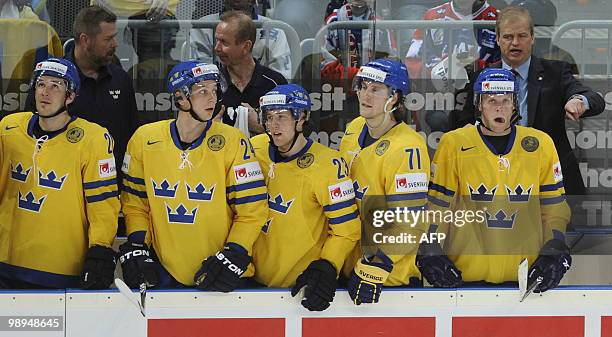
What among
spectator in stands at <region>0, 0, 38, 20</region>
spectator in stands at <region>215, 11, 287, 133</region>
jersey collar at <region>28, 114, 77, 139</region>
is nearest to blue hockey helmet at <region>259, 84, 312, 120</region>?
spectator in stands at <region>215, 11, 287, 133</region>

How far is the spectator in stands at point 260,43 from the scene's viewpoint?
4.66m

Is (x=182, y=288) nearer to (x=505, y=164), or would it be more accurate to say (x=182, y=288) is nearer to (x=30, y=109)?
(x=30, y=109)

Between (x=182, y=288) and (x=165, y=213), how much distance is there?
27 cm

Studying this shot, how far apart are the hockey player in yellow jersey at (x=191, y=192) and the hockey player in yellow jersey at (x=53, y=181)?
10cm

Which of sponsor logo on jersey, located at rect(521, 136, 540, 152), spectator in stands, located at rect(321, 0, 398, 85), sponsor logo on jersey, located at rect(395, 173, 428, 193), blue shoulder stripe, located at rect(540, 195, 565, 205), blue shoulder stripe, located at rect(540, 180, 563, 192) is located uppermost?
spectator in stands, located at rect(321, 0, 398, 85)

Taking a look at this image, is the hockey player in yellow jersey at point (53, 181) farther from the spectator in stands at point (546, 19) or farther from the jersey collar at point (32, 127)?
the spectator in stands at point (546, 19)

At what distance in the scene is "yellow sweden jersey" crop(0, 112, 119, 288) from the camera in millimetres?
4641

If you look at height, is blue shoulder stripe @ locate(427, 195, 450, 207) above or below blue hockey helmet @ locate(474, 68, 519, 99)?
below

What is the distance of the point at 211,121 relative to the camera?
4719 millimetres

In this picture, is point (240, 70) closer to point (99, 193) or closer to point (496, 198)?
point (99, 193)

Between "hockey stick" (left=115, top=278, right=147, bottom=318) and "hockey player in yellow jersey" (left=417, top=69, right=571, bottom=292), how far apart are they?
978mm

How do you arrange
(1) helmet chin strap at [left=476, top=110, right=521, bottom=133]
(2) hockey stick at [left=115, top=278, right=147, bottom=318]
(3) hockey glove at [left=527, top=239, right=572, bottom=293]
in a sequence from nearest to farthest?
(2) hockey stick at [left=115, top=278, right=147, bottom=318], (3) hockey glove at [left=527, top=239, right=572, bottom=293], (1) helmet chin strap at [left=476, top=110, right=521, bottom=133]

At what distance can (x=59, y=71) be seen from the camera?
459 cm

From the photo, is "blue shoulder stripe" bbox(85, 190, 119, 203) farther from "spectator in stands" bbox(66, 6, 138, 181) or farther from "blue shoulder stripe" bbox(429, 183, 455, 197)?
"blue shoulder stripe" bbox(429, 183, 455, 197)
